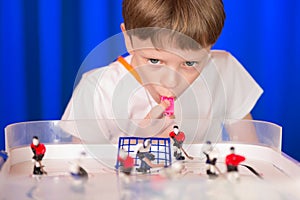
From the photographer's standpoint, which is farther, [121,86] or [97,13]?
[97,13]

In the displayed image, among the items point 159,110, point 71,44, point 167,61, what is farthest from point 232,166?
point 71,44

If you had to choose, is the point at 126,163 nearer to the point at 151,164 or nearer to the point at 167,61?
the point at 151,164

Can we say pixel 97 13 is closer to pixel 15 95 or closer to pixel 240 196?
pixel 15 95

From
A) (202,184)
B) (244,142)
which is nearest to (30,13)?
(244,142)

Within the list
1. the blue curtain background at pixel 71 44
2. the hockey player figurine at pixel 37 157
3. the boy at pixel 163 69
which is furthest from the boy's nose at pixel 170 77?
the blue curtain background at pixel 71 44

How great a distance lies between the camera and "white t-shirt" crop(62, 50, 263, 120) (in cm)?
79

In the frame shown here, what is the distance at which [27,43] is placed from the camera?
1.52m

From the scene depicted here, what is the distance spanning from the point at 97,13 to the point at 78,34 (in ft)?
0.30

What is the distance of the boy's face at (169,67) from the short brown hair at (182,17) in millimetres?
40

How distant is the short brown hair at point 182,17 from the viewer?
0.78 metres

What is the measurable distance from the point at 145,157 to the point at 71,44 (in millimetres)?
986

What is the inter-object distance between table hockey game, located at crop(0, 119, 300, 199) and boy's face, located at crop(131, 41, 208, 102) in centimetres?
6

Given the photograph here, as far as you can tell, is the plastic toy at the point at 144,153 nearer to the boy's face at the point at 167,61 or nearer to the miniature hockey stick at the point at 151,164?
the miniature hockey stick at the point at 151,164

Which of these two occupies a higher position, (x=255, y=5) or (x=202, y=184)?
(x=255, y=5)
